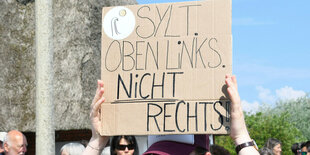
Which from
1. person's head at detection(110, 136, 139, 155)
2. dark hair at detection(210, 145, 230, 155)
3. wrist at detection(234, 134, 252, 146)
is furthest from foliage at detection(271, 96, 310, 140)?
wrist at detection(234, 134, 252, 146)

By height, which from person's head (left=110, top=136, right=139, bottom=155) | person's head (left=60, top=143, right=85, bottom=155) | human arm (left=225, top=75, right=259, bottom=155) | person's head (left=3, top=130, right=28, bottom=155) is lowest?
person's head (left=60, top=143, right=85, bottom=155)

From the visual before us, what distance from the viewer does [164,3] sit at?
315 cm

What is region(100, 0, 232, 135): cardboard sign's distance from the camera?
296 cm

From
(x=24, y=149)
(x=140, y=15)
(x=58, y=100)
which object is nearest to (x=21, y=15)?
(x=58, y=100)

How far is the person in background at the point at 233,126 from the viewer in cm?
269

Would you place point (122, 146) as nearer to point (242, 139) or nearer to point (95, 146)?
point (95, 146)

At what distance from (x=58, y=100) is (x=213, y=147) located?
4.65 meters

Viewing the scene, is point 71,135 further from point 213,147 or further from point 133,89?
point 133,89

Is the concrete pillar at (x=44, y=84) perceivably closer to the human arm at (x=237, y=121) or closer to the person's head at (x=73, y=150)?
the person's head at (x=73, y=150)

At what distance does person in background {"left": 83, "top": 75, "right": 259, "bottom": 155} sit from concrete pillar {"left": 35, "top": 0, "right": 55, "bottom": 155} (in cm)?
255

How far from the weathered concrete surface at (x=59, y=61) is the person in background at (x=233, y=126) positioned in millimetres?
6548

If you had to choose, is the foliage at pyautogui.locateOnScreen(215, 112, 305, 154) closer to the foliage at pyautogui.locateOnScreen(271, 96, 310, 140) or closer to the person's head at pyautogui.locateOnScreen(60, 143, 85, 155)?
the foliage at pyautogui.locateOnScreen(271, 96, 310, 140)

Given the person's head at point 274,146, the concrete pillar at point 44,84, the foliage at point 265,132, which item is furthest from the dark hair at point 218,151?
the foliage at point 265,132

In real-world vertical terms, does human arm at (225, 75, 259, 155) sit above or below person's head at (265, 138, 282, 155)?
above
